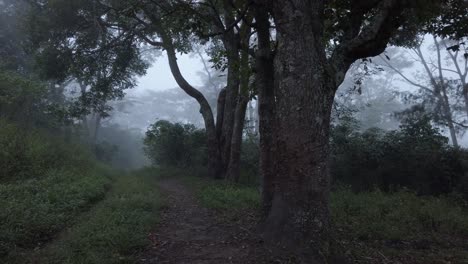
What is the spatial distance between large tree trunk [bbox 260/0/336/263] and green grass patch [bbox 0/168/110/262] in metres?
3.42

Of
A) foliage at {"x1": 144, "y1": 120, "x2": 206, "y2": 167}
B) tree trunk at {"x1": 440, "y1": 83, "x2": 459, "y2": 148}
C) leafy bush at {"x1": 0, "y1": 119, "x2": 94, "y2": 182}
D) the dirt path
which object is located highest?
tree trunk at {"x1": 440, "y1": 83, "x2": 459, "y2": 148}

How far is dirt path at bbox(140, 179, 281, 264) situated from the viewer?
5.08 meters

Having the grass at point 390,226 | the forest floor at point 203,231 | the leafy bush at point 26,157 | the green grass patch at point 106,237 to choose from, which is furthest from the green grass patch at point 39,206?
the grass at point 390,226

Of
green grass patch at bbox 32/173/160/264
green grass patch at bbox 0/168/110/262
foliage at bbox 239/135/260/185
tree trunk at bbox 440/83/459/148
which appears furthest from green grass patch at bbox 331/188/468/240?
tree trunk at bbox 440/83/459/148

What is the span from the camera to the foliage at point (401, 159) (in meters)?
12.4

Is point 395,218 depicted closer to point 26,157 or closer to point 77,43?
point 26,157

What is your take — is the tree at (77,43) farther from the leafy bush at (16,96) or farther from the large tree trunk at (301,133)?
the large tree trunk at (301,133)

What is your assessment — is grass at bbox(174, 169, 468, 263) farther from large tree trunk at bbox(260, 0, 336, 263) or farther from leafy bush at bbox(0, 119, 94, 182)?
leafy bush at bbox(0, 119, 94, 182)

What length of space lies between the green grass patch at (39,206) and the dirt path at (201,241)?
164 cm

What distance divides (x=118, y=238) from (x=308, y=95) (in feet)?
10.9

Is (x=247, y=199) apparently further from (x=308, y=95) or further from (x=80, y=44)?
(x=80, y=44)

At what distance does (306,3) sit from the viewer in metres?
5.23

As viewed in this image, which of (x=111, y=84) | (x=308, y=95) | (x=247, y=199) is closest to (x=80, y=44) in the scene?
(x=111, y=84)

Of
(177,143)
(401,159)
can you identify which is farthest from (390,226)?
(177,143)
